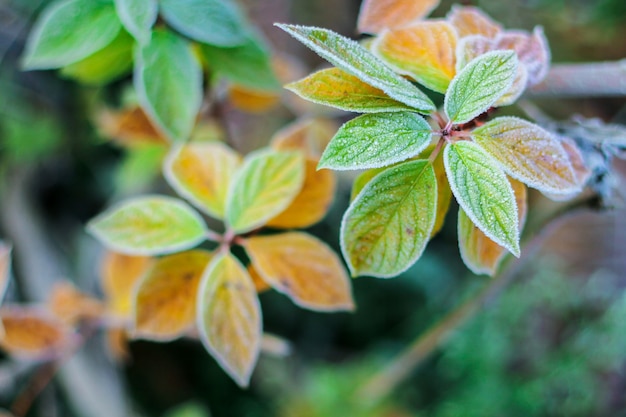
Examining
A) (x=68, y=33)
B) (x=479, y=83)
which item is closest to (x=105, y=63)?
(x=68, y=33)

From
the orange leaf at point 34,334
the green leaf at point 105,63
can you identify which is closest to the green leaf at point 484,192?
the green leaf at point 105,63

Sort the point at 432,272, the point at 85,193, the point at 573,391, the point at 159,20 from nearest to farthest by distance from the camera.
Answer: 1. the point at 159,20
2. the point at 573,391
3. the point at 432,272
4. the point at 85,193

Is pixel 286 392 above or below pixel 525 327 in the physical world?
below

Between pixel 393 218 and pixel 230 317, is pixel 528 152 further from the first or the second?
pixel 230 317

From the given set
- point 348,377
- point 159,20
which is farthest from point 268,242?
point 348,377

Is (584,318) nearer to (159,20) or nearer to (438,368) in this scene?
(438,368)

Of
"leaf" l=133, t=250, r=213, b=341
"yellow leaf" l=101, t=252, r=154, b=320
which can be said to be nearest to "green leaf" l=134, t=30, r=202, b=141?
"leaf" l=133, t=250, r=213, b=341

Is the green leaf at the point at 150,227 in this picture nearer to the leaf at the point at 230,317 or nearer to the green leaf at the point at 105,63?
the leaf at the point at 230,317
